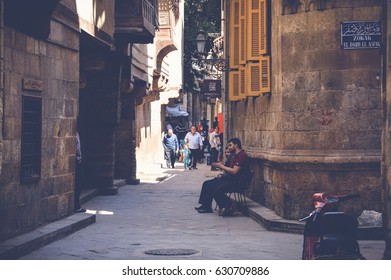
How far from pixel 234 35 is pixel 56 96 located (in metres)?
6.51

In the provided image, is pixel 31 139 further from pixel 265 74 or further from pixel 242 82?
pixel 242 82

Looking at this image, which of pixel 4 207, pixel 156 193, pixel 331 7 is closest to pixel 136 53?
pixel 156 193

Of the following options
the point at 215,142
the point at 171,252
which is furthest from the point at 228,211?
the point at 215,142

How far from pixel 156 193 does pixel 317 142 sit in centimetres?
923

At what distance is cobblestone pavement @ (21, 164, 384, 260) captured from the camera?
1157cm

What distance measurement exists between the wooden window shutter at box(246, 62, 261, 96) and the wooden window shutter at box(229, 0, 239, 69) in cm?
257

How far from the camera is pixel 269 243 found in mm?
12719

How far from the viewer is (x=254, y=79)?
16.9m

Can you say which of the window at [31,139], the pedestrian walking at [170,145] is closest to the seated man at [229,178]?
the window at [31,139]

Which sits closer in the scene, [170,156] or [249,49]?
[249,49]

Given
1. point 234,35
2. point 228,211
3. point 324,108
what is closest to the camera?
point 324,108

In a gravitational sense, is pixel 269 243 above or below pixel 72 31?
below

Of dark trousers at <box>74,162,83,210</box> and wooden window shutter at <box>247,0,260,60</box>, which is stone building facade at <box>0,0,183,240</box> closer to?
dark trousers at <box>74,162,83,210</box>
